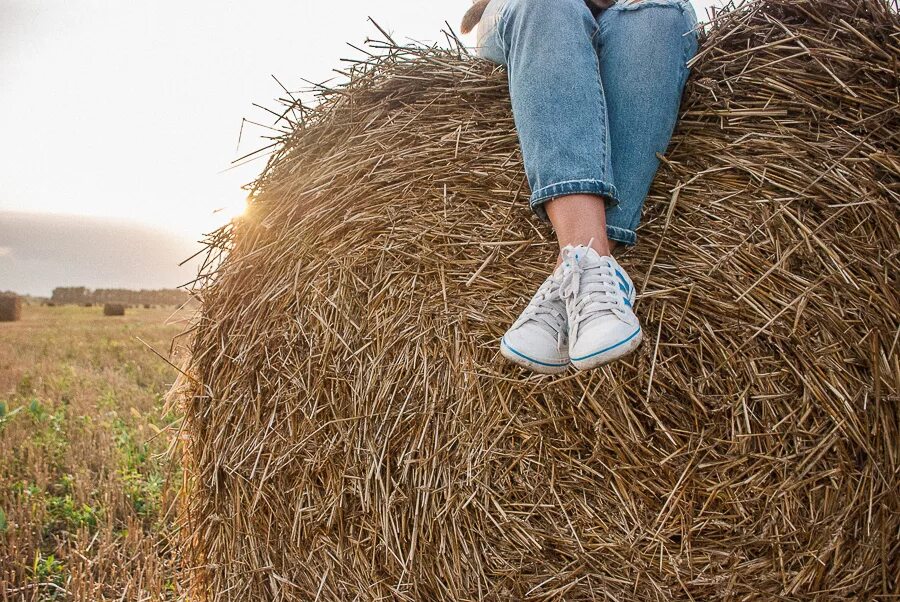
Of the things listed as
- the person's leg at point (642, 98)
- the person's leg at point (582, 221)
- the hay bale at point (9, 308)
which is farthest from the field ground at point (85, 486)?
the hay bale at point (9, 308)

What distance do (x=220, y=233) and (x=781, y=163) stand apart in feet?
4.48

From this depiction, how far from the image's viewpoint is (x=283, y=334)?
4.98 feet

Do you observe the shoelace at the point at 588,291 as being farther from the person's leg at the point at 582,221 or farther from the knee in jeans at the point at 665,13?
the knee in jeans at the point at 665,13

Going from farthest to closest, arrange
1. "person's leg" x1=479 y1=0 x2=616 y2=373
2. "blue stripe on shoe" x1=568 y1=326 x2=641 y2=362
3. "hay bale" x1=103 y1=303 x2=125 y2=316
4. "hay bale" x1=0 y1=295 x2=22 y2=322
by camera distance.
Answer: "hay bale" x1=103 y1=303 x2=125 y2=316
"hay bale" x1=0 y1=295 x2=22 y2=322
"person's leg" x1=479 y1=0 x2=616 y2=373
"blue stripe on shoe" x1=568 y1=326 x2=641 y2=362

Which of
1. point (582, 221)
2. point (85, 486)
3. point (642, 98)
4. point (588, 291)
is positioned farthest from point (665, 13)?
point (85, 486)

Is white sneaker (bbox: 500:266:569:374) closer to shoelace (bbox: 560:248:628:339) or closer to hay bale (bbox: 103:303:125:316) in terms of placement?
shoelace (bbox: 560:248:628:339)

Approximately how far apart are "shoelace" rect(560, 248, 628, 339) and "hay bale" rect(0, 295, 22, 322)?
8.15 m

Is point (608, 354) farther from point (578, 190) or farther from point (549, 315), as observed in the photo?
point (578, 190)

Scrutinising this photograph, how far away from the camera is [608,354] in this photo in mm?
1090

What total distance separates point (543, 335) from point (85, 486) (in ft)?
6.01

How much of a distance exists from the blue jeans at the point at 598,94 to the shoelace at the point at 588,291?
0.12 metres

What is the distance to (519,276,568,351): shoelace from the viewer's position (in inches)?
47.5

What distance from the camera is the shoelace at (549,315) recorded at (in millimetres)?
1206

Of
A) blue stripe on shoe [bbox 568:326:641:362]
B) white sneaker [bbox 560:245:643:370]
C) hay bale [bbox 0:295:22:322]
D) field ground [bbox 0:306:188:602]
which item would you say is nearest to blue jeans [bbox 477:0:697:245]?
white sneaker [bbox 560:245:643:370]
